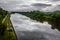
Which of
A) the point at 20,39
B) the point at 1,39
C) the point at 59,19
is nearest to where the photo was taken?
the point at 1,39

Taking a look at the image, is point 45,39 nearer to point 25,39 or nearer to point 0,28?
point 25,39

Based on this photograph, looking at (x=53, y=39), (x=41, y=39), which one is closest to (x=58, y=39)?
(x=53, y=39)

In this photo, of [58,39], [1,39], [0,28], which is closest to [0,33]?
[0,28]

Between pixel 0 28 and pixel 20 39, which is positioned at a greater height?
pixel 0 28

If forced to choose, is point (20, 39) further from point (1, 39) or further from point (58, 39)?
point (1, 39)

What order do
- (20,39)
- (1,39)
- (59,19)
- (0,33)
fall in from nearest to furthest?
(1,39) → (0,33) → (20,39) → (59,19)

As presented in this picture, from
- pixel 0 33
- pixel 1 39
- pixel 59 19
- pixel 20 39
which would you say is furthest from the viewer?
pixel 59 19

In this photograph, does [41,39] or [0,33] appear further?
[41,39]

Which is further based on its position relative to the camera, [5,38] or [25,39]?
[25,39]

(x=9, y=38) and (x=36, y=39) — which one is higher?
(x=9, y=38)
